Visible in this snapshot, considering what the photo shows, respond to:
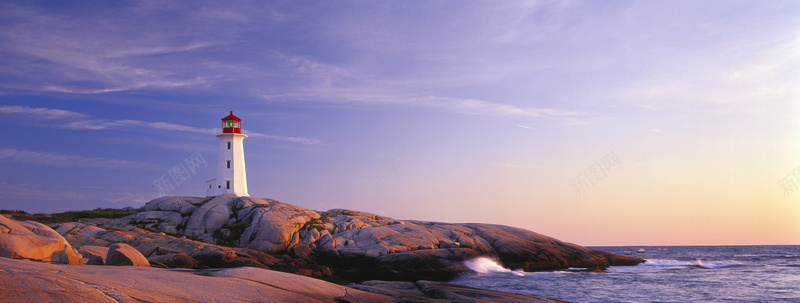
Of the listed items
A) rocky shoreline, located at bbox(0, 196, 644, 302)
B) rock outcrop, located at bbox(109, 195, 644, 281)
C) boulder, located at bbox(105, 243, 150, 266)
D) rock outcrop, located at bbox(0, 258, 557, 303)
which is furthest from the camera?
rock outcrop, located at bbox(109, 195, 644, 281)

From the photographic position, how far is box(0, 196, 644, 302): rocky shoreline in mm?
35062

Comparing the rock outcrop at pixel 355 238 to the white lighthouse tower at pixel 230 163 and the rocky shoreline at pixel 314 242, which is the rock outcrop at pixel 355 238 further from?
the white lighthouse tower at pixel 230 163

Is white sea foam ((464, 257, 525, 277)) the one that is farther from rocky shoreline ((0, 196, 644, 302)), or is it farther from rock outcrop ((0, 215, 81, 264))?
rock outcrop ((0, 215, 81, 264))

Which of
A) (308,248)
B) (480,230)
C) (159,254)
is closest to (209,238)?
(308,248)

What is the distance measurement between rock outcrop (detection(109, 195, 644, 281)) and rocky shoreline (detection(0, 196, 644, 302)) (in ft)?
0.29

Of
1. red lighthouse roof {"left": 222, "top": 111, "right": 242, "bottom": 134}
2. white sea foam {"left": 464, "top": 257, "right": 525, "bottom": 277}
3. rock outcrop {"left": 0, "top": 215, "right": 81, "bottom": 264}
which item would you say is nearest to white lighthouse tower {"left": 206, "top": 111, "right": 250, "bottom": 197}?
red lighthouse roof {"left": 222, "top": 111, "right": 242, "bottom": 134}

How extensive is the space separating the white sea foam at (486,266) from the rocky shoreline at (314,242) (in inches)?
20.4

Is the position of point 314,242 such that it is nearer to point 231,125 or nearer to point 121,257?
point 231,125

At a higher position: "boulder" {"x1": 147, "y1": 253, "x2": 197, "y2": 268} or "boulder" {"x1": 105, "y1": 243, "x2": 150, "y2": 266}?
"boulder" {"x1": 105, "y1": 243, "x2": 150, "y2": 266}

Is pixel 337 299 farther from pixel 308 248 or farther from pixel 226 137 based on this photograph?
pixel 226 137

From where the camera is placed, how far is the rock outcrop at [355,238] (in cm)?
4059

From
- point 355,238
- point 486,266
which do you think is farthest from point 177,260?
point 486,266

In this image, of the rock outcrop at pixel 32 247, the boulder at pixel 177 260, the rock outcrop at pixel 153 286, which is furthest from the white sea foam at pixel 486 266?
the rock outcrop at pixel 32 247

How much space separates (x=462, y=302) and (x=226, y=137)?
4799 cm
